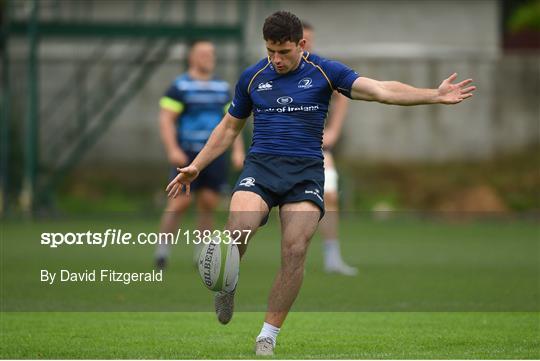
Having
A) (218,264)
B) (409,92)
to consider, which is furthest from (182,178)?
(409,92)

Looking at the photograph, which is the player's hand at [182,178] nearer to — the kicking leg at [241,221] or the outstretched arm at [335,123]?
the kicking leg at [241,221]

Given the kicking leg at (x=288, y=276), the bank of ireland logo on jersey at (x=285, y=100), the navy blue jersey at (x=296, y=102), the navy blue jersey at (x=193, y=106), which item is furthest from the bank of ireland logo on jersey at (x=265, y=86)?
the navy blue jersey at (x=193, y=106)

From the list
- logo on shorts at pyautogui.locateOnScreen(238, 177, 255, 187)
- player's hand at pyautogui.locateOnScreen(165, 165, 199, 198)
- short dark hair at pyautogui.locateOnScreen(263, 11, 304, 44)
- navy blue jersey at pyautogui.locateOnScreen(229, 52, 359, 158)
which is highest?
short dark hair at pyautogui.locateOnScreen(263, 11, 304, 44)

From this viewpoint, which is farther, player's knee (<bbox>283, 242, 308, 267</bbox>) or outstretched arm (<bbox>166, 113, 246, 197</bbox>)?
outstretched arm (<bbox>166, 113, 246, 197</bbox>)

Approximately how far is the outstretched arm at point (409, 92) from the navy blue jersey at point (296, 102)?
125 millimetres

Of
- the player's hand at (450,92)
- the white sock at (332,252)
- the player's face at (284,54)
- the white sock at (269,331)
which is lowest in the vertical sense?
the white sock at (332,252)

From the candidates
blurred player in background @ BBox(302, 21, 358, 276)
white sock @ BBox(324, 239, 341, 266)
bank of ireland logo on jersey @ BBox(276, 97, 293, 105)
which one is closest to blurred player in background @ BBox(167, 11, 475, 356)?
bank of ireland logo on jersey @ BBox(276, 97, 293, 105)

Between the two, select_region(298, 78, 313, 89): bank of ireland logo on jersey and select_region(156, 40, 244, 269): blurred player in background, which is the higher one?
select_region(298, 78, 313, 89): bank of ireland logo on jersey

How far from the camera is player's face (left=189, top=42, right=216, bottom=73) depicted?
14.1m

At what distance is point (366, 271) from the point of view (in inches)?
552

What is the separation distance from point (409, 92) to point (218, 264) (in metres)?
1.59

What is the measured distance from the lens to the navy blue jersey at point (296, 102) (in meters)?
8.20

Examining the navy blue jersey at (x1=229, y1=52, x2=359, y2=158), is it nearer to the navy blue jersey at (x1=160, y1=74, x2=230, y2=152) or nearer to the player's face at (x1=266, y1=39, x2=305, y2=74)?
the player's face at (x1=266, y1=39, x2=305, y2=74)

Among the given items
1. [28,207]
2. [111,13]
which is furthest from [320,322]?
[111,13]
